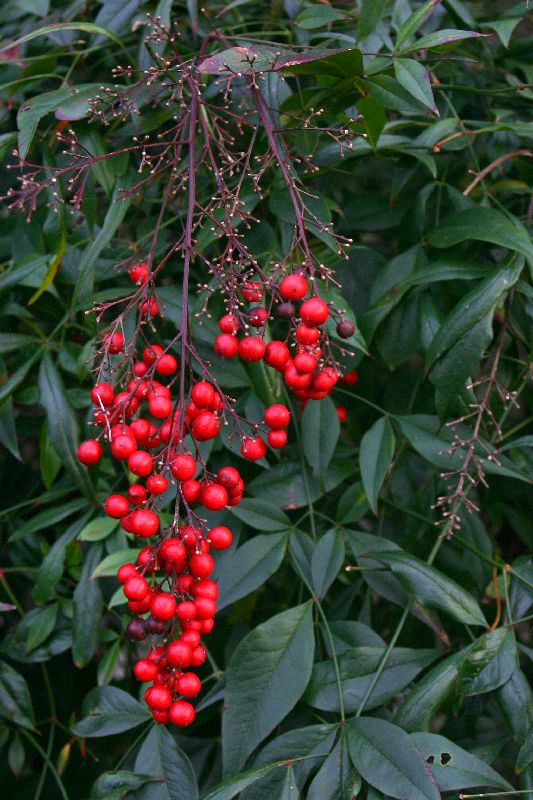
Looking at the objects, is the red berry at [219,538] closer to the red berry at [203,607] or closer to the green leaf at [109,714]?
the red berry at [203,607]

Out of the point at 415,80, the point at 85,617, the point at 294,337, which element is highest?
the point at 415,80

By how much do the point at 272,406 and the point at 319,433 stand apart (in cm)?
20

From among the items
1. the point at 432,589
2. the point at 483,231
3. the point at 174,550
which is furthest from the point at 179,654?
the point at 483,231

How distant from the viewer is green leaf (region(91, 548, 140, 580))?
3.92 feet

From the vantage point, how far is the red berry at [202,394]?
2.99ft

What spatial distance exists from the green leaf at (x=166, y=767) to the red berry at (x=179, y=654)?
0.26 meters

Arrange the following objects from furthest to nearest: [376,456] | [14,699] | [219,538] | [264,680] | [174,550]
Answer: [14,699] → [376,456] → [264,680] → [219,538] → [174,550]

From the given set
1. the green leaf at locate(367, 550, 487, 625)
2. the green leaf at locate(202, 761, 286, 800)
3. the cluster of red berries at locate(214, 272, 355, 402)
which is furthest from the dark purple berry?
the green leaf at locate(202, 761, 286, 800)

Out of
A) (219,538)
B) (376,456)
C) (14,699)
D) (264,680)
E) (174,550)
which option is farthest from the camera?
(14,699)

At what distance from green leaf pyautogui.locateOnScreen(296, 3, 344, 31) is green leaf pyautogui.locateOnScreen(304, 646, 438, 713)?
0.90 m

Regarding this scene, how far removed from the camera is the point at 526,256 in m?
1.08

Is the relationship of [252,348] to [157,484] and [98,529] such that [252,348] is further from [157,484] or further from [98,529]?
[98,529]

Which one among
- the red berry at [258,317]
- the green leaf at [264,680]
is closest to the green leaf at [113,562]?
the green leaf at [264,680]

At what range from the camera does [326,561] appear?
115 centimetres
